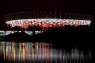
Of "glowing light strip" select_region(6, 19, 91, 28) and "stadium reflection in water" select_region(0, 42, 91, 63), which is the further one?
"glowing light strip" select_region(6, 19, 91, 28)

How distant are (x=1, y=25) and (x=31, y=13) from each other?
216 inches

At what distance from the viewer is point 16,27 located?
121 feet

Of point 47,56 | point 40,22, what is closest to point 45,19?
point 40,22

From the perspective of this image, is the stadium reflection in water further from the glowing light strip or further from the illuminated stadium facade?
the glowing light strip

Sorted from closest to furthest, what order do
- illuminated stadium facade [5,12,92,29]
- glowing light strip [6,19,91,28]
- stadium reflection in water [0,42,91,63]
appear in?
stadium reflection in water [0,42,91,63], illuminated stadium facade [5,12,92,29], glowing light strip [6,19,91,28]

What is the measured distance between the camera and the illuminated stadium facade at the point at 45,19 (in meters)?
33.1

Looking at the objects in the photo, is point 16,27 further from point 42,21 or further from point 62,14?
point 62,14

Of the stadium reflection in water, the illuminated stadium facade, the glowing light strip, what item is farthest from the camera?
the glowing light strip

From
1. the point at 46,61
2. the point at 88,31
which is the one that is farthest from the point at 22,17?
the point at 46,61

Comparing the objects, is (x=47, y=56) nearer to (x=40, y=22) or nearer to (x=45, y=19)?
(x=45, y=19)

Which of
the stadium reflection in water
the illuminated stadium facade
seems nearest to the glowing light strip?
the illuminated stadium facade

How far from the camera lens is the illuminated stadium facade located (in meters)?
33.1

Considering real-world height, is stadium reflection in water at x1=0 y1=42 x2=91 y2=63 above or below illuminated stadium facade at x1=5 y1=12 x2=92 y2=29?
below

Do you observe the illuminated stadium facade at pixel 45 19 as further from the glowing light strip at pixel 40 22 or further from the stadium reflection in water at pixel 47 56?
the stadium reflection in water at pixel 47 56
